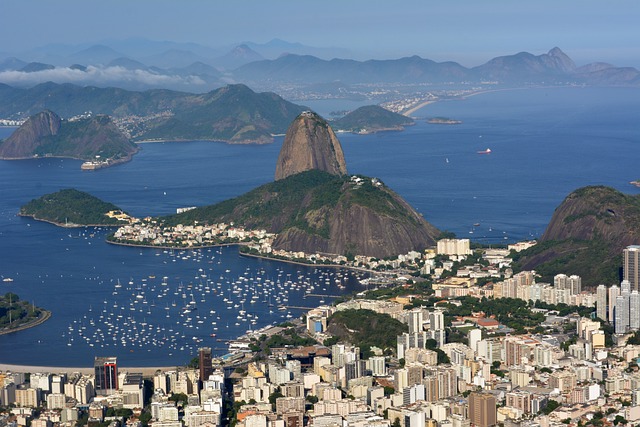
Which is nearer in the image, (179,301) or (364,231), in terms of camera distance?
(179,301)

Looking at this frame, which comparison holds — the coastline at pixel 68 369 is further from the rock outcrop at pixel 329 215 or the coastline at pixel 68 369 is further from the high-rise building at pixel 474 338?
the rock outcrop at pixel 329 215

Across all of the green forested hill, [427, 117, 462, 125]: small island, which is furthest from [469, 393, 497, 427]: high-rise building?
[427, 117, 462, 125]: small island

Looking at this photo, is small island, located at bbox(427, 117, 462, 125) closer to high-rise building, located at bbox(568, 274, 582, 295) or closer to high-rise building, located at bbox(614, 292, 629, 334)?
high-rise building, located at bbox(568, 274, 582, 295)

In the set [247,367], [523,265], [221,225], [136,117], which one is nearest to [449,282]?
[523,265]

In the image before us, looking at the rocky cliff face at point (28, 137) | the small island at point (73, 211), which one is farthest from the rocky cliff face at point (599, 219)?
the rocky cliff face at point (28, 137)

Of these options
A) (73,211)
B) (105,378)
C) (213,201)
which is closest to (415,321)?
(105,378)

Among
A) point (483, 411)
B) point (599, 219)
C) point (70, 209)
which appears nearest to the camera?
point (483, 411)

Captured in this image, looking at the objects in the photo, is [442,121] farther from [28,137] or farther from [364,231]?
[364,231]
